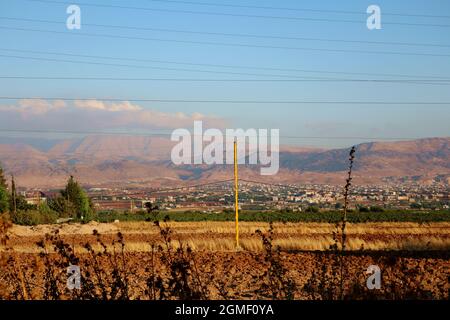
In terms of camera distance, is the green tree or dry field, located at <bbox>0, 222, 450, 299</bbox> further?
the green tree

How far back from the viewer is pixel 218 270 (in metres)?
16.4

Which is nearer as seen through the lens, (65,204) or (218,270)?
(218,270)

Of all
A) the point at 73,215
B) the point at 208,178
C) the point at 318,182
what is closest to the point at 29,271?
the point at 73,215

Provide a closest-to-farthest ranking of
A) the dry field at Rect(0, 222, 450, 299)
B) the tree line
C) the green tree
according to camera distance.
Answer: the dry field at Rect(0, 222, 450, 299)
the tree line
the green tree

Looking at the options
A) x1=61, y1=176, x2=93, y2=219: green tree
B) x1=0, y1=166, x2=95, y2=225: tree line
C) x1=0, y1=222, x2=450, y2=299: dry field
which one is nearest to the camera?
x1=0, y1=222, x2=450, y2=299: dry field

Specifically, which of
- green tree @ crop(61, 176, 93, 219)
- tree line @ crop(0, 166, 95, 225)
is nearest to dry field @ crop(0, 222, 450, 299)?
tree line @ crop(0, 166, 95, 225)

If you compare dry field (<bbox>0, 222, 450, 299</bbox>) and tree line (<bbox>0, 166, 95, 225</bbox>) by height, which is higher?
dry field (<bbox>0, 222, 450, 299</bbox>)

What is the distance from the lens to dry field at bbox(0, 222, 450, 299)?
658 cm

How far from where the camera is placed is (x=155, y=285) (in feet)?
20.7

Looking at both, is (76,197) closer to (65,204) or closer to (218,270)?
(65,204)

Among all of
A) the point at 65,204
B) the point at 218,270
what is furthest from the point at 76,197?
the point at 218,270

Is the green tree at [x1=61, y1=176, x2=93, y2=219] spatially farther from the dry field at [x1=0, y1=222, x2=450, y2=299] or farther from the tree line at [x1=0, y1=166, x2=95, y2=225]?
the dry field at [x1=0, y1=222, x2=450, y2=299]

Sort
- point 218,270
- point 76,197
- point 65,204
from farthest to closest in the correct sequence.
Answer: point 76,197, point 65,204, point 218,270
